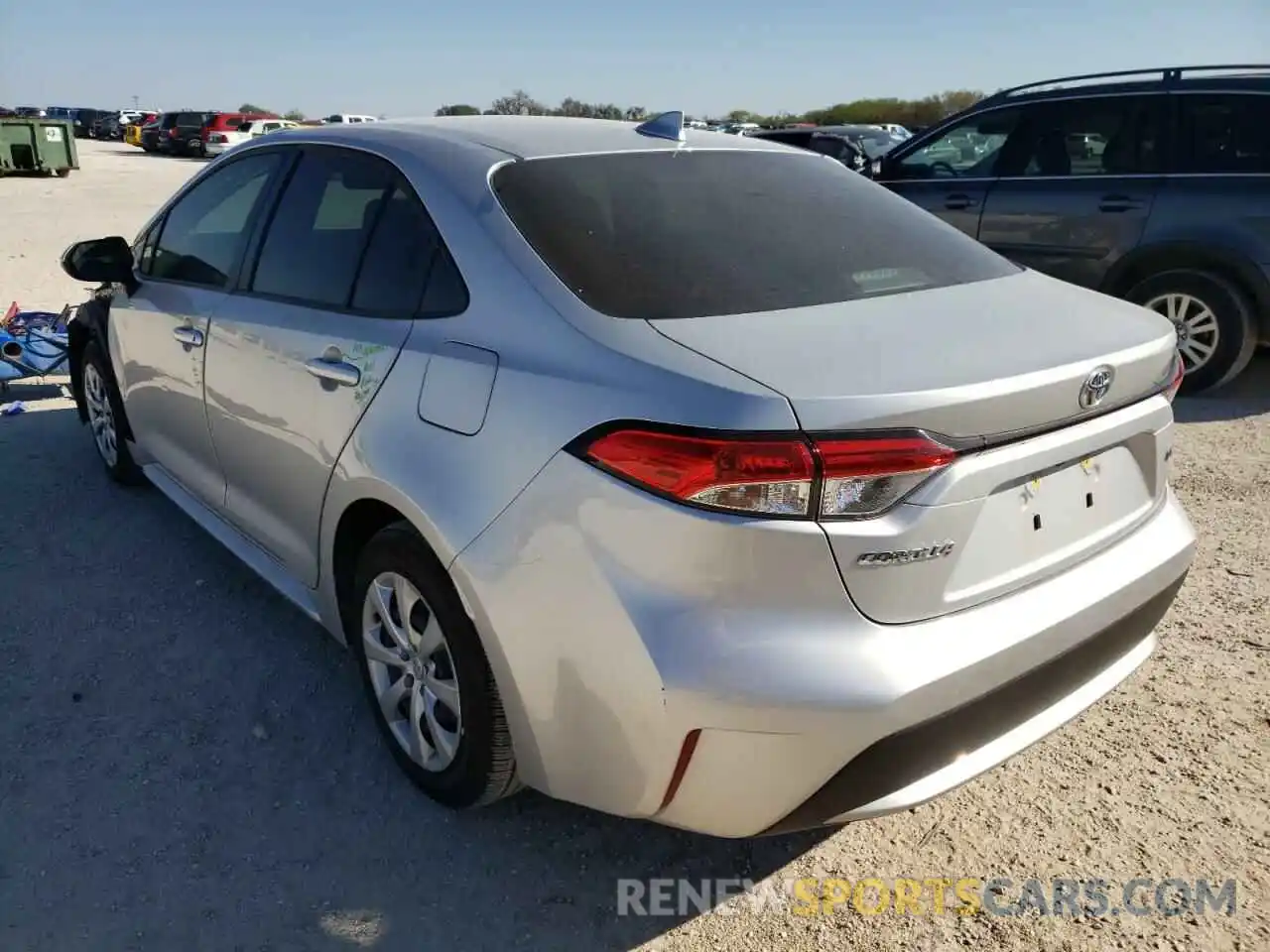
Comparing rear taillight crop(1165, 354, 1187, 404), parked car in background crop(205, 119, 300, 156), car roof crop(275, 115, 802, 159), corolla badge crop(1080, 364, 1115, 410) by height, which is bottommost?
parked car in background crop(205, 119, 300, 156)

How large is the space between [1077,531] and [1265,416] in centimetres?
465

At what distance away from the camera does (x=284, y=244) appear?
3.08 m

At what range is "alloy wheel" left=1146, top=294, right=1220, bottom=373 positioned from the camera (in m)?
6.15

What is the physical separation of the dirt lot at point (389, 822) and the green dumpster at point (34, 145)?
24140 millimetres

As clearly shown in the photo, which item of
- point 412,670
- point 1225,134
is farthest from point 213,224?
point 1225,134

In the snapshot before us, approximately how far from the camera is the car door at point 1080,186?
6359mm

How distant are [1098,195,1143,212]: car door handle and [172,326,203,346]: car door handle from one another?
550cm

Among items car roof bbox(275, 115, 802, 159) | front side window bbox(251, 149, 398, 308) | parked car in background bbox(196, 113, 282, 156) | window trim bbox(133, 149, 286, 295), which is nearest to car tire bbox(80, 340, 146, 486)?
window trim bbox(133, 149, 286, 295)

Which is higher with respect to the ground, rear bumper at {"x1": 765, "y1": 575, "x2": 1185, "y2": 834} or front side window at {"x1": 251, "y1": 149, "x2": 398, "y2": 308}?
front side window at {"x1": 251, "y1": 149, "x2": 398, "y2": 308}

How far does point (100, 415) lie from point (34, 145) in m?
23.0

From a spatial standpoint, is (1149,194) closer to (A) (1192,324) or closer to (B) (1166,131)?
(B) (1166,131)

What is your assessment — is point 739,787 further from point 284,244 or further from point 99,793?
point 284,244

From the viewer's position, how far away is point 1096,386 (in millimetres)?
2088

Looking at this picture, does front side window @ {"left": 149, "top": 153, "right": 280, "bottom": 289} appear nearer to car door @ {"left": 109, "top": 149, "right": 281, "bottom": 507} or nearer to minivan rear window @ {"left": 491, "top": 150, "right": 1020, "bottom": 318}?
car door @ {"left": 109, "top": 149, "right": 281, "bottom": 507}
